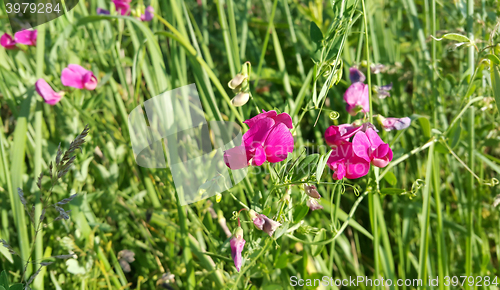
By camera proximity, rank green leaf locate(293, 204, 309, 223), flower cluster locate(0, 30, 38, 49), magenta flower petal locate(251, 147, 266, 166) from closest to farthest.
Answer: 1. magenta flower petal locate(251, 147, 266, 166)
2. green leaf locate(293, 204, 309, 223)
3. flower cluster locate(0, 30, 38, 49)

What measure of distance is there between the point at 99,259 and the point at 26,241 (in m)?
0.16

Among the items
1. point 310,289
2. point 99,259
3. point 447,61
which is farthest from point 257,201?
point 447,61

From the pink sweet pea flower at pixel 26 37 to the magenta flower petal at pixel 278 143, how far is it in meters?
0.87

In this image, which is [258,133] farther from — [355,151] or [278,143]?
[355,151]

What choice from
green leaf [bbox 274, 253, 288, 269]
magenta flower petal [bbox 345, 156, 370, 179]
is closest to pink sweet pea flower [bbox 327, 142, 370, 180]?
magenta flower petal [bbox 345, 156, 370, 179]

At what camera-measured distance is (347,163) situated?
0.55 metres

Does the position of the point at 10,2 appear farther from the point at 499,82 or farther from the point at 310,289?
the point at 499,82

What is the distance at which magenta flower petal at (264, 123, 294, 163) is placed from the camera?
510mm

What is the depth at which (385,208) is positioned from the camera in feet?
3.75

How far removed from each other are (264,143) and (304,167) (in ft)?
0.28

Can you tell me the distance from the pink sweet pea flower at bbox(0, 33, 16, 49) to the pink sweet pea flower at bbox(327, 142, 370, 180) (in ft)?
3.24

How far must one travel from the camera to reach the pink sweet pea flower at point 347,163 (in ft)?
1.77

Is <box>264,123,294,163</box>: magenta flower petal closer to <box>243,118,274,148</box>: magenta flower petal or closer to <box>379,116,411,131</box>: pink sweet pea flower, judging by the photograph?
<box>243,118,274,148</box>: magenta flower petal

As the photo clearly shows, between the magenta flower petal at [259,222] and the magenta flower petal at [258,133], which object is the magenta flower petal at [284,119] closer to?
the magenta flower petal at [258,133]
